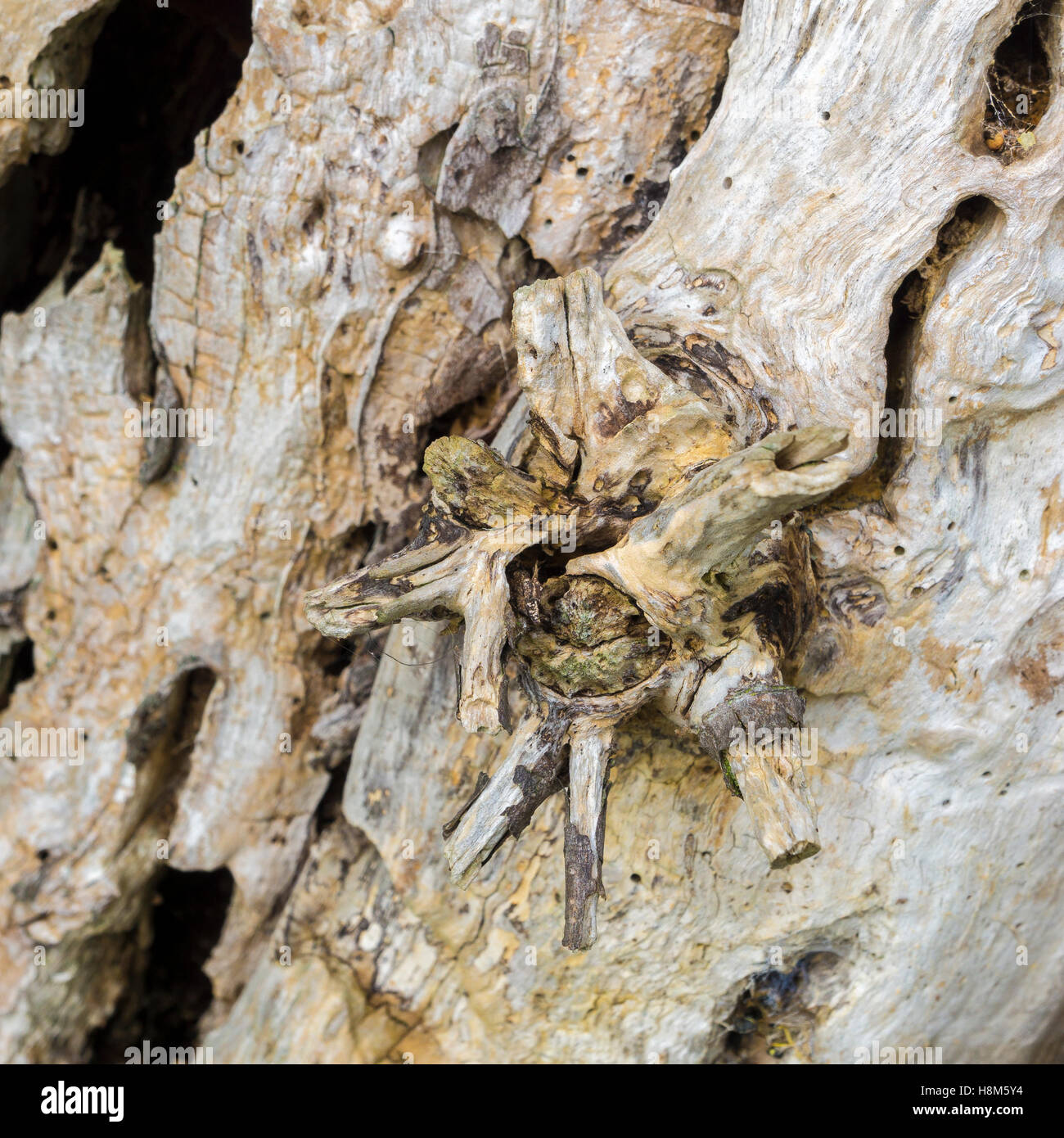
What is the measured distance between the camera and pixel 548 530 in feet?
7.91

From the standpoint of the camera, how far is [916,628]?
274cm

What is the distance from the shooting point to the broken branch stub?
2.32 m

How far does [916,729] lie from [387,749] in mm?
1635

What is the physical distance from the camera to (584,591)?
7.96 ft

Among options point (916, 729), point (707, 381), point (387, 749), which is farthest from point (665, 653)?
point (387, 749)

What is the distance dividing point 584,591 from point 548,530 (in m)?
0.17

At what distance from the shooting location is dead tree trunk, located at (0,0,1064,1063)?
7.93 feet

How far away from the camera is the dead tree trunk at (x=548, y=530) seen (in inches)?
95.1

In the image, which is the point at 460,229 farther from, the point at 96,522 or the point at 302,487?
the point at 96,522

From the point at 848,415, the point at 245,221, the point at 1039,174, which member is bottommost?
the point at 848,415

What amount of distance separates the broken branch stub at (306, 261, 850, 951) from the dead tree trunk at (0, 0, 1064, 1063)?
0.01 m

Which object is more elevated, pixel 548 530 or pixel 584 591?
pixel 548 530

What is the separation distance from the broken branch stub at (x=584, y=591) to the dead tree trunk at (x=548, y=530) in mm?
11

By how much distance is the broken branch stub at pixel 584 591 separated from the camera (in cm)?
232
